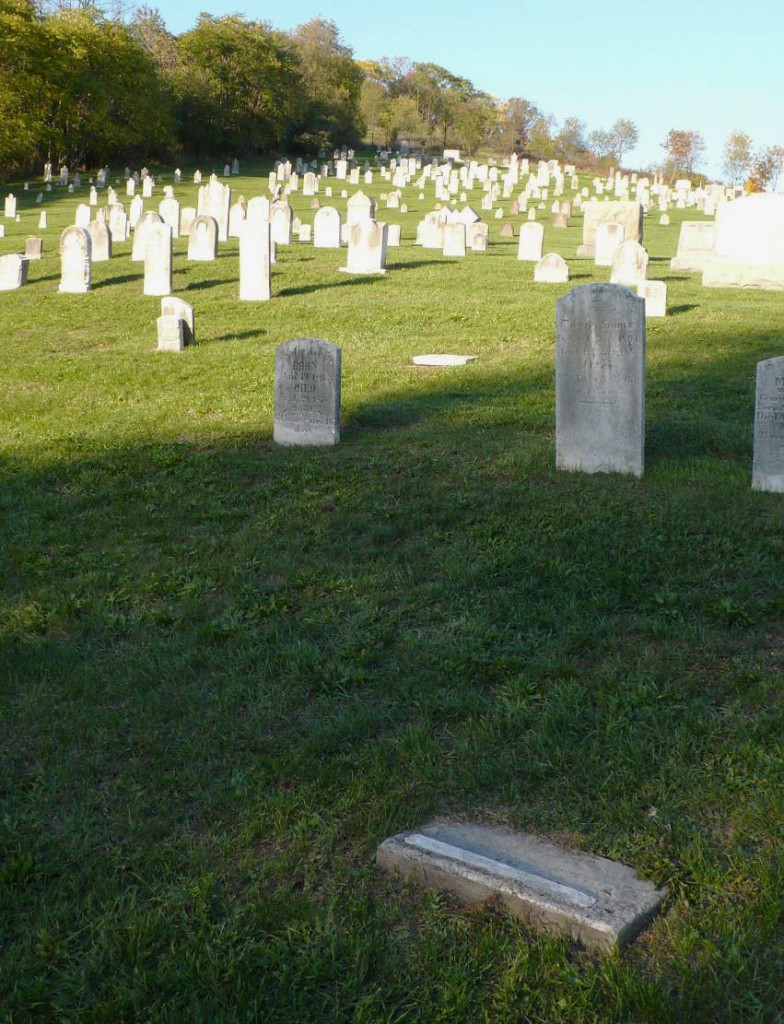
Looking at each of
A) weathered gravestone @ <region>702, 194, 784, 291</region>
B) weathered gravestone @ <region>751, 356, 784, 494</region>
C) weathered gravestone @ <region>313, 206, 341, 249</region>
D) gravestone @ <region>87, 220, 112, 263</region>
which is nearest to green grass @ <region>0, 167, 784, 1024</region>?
weathered gravestone @ <region>751, 356, 784, 494</region>

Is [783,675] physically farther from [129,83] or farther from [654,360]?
[129,83]

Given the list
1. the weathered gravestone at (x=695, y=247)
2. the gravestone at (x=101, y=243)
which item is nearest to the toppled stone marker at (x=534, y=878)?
the gravestone at (x=101, y=243)

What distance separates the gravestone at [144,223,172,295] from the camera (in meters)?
17.7

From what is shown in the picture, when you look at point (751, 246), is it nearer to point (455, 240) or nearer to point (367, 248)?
point (367, 248)

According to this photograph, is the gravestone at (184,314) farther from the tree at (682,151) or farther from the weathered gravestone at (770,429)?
the tree at (682,151)

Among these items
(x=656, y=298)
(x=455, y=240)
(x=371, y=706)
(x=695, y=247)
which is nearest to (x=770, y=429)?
(x=371, y=706)

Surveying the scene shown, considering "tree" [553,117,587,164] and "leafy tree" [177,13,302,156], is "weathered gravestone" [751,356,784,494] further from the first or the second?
"tree" [553,117,587,164]

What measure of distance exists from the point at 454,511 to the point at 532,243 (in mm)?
18951

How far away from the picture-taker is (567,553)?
239 inches

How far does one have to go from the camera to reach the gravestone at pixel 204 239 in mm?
22688

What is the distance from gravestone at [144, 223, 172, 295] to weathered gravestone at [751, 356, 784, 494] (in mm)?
12838

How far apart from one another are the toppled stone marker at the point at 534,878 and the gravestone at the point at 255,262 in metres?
14.6

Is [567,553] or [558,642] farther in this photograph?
[567,553]

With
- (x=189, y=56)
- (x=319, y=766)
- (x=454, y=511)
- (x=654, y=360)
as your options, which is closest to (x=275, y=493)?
(x=454, y=511)
